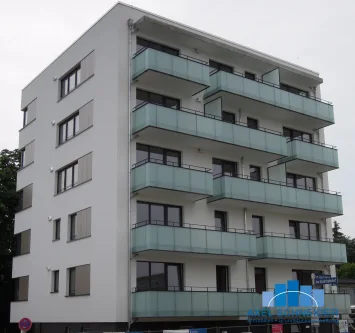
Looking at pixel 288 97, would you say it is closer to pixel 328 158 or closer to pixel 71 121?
pixel 328 158

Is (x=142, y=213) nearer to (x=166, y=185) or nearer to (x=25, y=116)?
(x=166, y=185)

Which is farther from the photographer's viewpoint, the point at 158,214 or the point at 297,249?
the point at 297,249

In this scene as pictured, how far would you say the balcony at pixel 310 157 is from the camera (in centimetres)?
3506

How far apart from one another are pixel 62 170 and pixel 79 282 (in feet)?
23.3

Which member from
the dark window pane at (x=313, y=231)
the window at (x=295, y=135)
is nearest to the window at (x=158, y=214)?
the dark window pane at (x=313, y=231)

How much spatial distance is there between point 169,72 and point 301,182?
12134 mm

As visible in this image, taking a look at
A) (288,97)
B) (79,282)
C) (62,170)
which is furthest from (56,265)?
(288,97)

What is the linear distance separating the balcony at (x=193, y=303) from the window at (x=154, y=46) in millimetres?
12941

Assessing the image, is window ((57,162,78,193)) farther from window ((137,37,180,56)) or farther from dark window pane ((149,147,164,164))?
window ((137,37,180,56))

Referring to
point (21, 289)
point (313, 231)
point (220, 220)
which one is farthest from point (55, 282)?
point (313, 231)

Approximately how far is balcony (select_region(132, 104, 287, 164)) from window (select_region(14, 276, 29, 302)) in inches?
522

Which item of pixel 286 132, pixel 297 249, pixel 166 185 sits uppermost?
pixel 286 132

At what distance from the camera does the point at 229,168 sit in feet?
110

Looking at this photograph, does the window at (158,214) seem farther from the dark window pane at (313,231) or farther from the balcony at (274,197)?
the dark window pane at (313,231)
